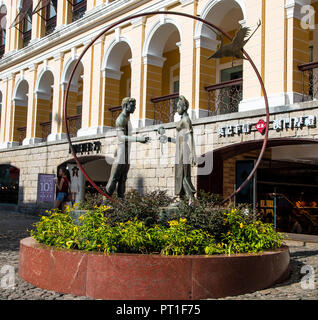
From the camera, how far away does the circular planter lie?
5.25 m

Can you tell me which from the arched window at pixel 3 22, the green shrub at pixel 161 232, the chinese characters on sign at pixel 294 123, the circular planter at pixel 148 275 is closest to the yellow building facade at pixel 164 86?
the chinese characters on sign at pixel 294 123

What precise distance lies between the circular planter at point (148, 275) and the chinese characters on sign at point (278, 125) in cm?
559

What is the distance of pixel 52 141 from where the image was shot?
1988 centimetres

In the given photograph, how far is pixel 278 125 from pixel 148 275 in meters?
7.12

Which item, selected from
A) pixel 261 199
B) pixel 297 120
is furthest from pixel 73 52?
pixel 297 120

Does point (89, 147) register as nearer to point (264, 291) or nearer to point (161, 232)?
point (161, 232)

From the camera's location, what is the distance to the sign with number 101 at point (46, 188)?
1893 cm

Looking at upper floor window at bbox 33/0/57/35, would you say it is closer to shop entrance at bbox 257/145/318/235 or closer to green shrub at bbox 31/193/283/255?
shop entrance at bbox 257/145/318/235

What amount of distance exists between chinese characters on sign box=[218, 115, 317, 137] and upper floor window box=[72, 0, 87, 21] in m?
10.5

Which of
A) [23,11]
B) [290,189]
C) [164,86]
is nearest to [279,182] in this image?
[290,189]

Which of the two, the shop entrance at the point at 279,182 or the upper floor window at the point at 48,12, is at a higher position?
the upper floor window at the point at 48,12

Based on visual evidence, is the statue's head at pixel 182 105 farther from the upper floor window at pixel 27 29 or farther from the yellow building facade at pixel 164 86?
the upper floor window at pixel 27 29

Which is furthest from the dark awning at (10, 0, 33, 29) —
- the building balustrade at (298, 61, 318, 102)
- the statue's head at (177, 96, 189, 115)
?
the statue's head at (177, 96, 189, 115)

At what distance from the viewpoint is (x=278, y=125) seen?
11.2 meters
